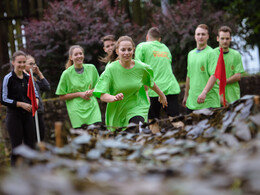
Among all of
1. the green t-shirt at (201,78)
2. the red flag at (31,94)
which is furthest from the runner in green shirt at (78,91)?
the green t-shirt at (201,78)

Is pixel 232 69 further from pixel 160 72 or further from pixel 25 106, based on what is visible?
pixel 25 106

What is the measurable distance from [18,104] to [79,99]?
1.01m

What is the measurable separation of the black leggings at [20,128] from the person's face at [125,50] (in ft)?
6.53

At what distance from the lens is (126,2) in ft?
44.8

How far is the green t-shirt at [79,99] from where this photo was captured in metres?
7.30

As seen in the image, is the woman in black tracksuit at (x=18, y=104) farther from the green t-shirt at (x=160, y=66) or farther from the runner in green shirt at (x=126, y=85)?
the green t-shirt at (x=160, y=66)

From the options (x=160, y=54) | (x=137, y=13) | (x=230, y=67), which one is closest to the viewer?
(x=230, y=67)

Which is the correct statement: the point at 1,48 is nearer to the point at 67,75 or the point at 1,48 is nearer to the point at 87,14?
the point at 87,14

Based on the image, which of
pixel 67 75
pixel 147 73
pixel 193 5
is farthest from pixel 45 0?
pixel 147 73

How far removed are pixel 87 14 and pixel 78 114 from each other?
4.48 meters

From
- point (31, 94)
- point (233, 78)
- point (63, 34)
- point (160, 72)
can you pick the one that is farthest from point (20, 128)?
point (63, 34)

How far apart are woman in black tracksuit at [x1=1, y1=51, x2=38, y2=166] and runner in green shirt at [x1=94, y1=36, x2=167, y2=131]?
4.78 feet

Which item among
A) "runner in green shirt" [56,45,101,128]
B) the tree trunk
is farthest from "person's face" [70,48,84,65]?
the tree trunk

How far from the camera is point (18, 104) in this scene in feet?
22.2
